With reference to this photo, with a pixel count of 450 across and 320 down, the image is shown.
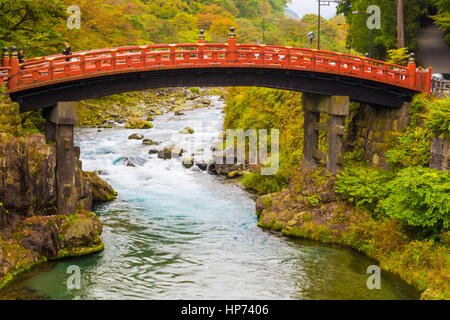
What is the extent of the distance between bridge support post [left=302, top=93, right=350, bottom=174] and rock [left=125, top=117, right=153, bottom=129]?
1071 inches

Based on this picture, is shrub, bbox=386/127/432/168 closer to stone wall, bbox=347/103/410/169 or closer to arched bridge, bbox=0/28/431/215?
stone wall, bbox=347/103/410/169

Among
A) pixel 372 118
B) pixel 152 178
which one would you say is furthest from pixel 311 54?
pixel 152 178

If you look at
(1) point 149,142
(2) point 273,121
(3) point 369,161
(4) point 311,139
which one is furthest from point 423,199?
(1) point 149,142

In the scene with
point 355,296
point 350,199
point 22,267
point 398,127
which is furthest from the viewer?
point 398,127

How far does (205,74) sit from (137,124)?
1153 inches

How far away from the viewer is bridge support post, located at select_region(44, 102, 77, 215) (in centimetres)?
3014

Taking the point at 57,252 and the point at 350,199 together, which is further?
the point at 350,199

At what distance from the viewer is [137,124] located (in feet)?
199

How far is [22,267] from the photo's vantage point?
2648 centimetres

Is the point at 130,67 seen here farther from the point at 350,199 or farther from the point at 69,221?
the point at 350,199

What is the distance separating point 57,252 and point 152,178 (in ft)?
55.9

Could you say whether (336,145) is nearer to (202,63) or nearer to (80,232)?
(202,63)

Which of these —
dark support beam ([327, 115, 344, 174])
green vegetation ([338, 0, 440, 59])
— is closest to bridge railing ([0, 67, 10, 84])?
dark support beam ([327, 115, 344, 174])
